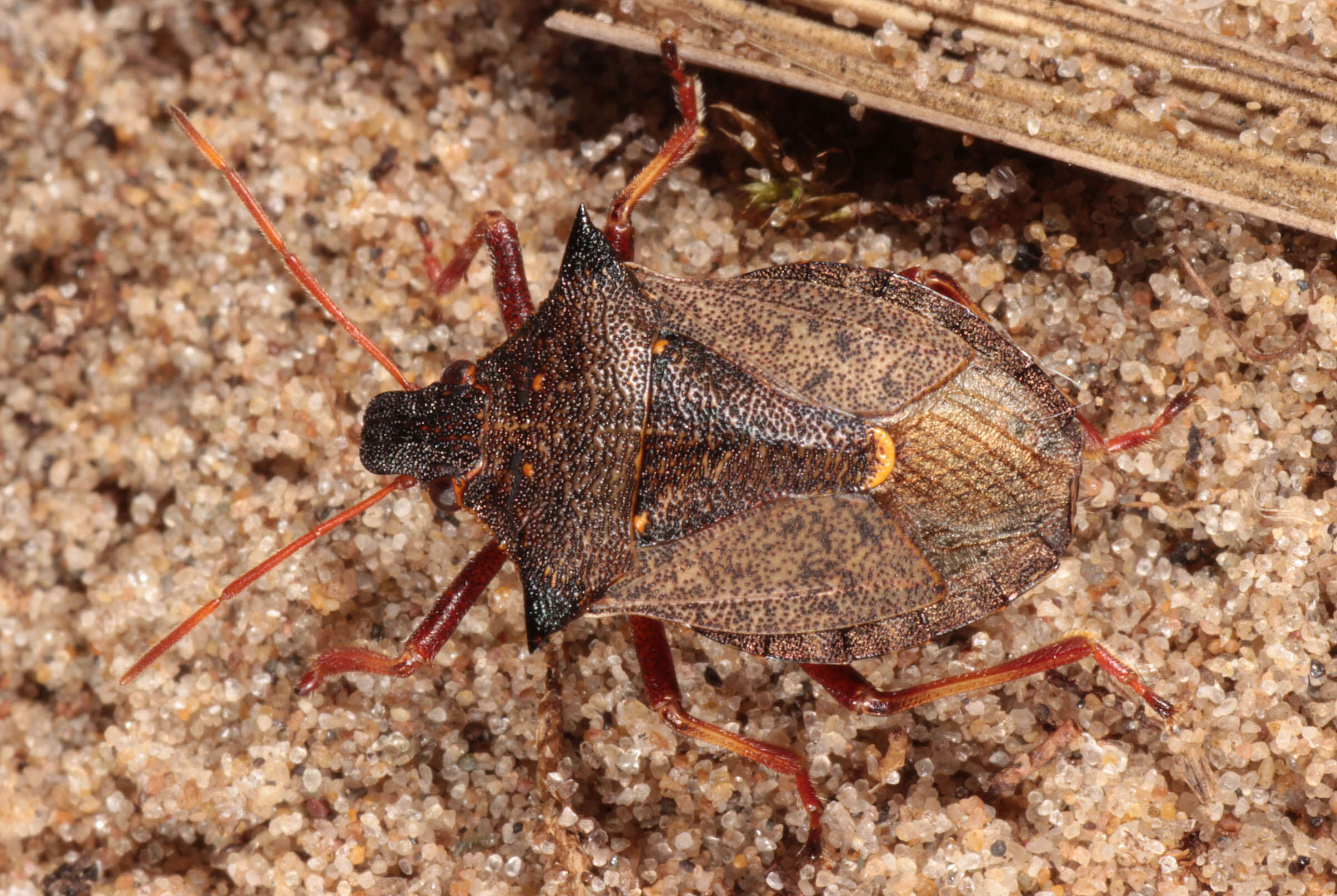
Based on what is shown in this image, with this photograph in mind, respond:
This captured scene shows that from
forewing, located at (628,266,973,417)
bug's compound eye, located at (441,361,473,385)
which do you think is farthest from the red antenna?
forewing, located at (628,266,973,417)

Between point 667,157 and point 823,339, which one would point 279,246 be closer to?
point 667,157

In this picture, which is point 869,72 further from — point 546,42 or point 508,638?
point 508,638

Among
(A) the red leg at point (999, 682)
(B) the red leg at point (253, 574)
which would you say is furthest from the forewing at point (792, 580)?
(B) the red leg at point (253, 574)

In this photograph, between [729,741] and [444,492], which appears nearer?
[729,741]

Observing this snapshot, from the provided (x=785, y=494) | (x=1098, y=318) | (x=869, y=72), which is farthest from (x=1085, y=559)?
(x=869, y=72)

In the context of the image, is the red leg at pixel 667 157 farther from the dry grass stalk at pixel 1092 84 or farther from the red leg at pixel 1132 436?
the red leg at pixel 1132 436

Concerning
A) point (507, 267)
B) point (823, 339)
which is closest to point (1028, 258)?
point (823, 339)

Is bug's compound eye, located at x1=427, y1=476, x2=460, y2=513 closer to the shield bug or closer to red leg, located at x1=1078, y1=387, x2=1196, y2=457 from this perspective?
the shield bug
